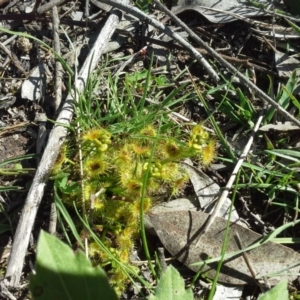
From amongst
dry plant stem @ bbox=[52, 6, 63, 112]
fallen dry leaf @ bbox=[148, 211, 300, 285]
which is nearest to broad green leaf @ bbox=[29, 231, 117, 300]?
fallen dry leaf @ bbox=[148, 211, 300, 285]

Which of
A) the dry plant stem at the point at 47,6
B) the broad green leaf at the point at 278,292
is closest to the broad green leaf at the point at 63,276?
the broad green leaf at the point at 278,292

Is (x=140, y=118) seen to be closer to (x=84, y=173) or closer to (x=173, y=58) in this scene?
(x=84, y=173)

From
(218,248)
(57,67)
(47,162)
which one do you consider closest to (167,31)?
(57,67)

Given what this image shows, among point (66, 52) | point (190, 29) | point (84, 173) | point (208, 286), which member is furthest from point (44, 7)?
point (208, 286)

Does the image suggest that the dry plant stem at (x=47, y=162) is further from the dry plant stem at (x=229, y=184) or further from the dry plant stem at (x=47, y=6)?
the dry plant stem at (x=229, y=184)

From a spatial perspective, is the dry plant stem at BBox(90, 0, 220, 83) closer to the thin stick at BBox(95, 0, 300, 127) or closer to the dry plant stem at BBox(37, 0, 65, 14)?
the thin stick at BBox(95, 0, 300, 127)

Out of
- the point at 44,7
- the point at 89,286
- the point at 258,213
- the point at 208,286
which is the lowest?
the point at 208,286

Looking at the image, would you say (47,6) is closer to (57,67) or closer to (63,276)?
(57,67)
